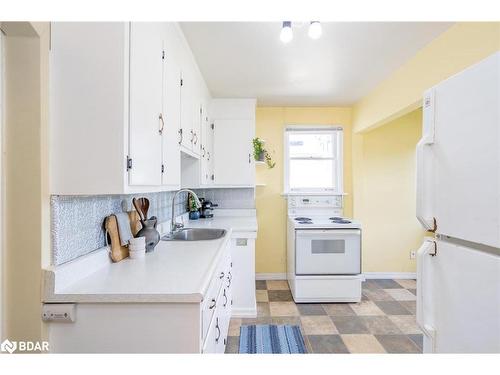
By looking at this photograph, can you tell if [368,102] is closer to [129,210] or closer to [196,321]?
[129,210]

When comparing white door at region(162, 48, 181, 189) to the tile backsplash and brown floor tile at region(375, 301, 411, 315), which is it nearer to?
the tile backsplash

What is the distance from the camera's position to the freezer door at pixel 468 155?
0.92 meters

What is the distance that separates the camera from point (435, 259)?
4.11 feet

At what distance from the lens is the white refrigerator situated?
93 centimetres

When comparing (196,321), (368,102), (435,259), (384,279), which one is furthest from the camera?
(384,279)

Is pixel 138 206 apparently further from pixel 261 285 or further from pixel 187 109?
pixel 261 285

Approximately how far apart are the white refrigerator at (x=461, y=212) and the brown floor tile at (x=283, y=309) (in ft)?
5.15

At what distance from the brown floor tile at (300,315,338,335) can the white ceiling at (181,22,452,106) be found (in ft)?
7.52

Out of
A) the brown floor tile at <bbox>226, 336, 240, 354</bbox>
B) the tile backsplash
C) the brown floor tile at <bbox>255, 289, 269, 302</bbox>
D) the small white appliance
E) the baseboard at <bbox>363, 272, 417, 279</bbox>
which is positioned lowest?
the brown floor tile at <bbox>255, 289, 269, 302</bbox>

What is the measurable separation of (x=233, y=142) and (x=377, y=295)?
2.40m

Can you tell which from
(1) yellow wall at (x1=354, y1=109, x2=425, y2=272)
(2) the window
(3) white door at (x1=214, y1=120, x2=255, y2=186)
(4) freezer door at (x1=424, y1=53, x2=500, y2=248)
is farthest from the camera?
(2) the window

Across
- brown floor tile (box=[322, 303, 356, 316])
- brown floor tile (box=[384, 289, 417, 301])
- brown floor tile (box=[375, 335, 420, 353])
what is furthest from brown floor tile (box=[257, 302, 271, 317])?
brown floor tile (box=[384, 289, 417, 301])
